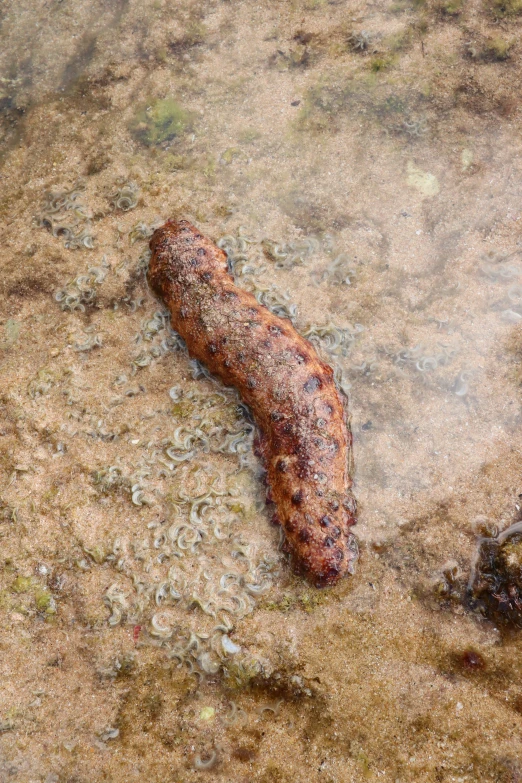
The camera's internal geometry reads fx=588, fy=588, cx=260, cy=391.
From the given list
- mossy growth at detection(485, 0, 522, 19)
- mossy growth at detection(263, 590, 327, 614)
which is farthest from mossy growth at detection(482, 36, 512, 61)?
mossy growth at detection(263, 590, 327, 614)

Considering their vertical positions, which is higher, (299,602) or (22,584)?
(22,584)

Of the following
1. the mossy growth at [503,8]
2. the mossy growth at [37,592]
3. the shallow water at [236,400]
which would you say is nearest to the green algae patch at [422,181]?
the shallow water at [236,400]

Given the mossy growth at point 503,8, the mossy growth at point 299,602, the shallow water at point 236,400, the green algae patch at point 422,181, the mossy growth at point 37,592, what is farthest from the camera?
the mossy growth at point 503,8

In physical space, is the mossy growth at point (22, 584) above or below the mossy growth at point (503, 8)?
below

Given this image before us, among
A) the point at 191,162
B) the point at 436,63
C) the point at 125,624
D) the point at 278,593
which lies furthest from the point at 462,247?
the point at 125,624

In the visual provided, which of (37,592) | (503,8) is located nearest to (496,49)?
(503,8)

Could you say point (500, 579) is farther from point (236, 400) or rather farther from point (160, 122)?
point (160, 122)

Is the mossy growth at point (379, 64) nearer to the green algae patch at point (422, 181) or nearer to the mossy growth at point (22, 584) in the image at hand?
the green algae patch at point (422, 181)
